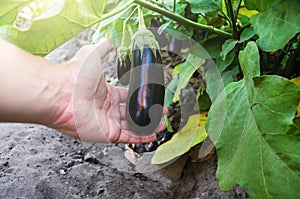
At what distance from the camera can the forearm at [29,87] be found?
822 mm

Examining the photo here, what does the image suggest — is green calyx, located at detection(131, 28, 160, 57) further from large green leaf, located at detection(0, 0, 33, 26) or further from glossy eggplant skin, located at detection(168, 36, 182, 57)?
glossy eggplant skin, located at detection(168, 36, 182, 57)

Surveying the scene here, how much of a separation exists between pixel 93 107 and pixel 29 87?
23 cm

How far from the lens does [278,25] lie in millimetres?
833

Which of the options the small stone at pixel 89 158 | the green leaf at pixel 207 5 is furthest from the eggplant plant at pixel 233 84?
the small stone at pixel 89 158

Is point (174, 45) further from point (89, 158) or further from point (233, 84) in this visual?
point (233, 84)

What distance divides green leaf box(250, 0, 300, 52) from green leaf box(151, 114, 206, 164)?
1.29 ft

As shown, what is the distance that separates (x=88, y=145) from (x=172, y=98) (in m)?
0.37

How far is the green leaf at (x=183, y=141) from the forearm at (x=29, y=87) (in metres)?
0.36

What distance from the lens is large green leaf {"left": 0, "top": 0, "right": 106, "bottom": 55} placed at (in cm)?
85

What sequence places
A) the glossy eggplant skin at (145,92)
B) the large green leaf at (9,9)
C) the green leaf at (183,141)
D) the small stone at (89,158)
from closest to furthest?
the large green leaf at (9,9) → the glossy eggplant skin at (145,92) → the green leaf at (183,141) → the small stone at (89,158)

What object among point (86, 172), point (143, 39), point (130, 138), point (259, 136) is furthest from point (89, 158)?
point (259, 136)

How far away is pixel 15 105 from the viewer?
2.77 feet

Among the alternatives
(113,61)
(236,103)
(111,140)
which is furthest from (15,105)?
(113,61)

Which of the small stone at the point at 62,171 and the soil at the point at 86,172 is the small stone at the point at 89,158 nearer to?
the soil at the point at 86,172
